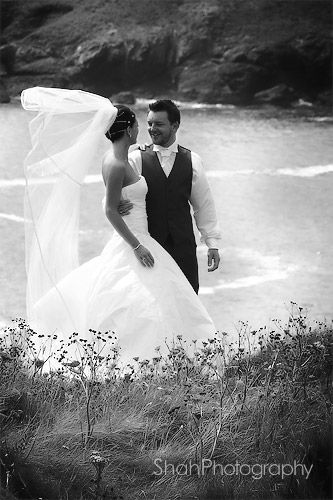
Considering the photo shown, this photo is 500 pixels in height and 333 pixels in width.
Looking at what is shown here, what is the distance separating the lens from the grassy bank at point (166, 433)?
328 centimetres

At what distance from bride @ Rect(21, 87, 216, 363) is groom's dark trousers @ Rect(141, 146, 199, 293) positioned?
8 cm

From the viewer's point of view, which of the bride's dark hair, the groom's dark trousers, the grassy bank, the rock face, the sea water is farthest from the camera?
the rock face

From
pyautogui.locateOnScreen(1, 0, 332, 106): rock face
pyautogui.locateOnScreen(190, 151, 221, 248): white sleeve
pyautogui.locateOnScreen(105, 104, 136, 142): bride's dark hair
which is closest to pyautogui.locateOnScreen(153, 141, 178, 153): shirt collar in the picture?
pyautogui.locateOnScreen(190, 151, 221, 248): white sleeve

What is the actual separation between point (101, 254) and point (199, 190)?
1.88 ft

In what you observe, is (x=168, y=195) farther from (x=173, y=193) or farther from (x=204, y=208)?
(x=204, y=208)

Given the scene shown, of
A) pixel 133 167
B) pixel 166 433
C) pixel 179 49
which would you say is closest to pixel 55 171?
pixel 133 167

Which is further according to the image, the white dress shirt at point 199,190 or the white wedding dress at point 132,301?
the white dress shirt at point 199,190

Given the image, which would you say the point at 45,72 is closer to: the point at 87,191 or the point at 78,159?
the point at 87,191

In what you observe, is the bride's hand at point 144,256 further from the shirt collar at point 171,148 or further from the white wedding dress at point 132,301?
the shirt collar at point 171,148

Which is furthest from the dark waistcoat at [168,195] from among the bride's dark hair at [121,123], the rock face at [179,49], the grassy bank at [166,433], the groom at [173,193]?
the rock face at [179,49]

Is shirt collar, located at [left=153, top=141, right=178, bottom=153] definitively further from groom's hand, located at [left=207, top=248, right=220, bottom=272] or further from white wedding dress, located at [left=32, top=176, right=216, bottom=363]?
groom's hand, located at [left=207, top=248, right=220, bottom=272]

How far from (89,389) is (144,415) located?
260mm

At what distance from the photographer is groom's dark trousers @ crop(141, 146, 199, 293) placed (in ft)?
14.6

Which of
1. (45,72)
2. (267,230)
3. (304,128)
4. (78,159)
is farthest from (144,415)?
(45,72)
